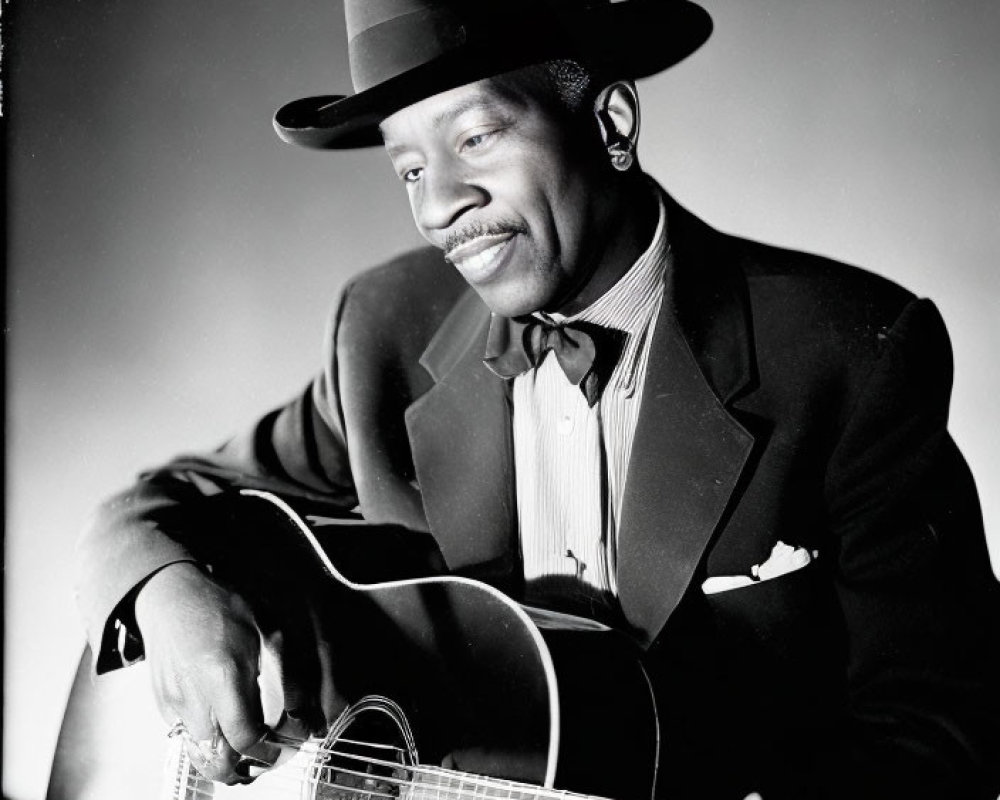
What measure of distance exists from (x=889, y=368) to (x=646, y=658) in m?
0.53

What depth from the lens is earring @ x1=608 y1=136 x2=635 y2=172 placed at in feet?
4.61

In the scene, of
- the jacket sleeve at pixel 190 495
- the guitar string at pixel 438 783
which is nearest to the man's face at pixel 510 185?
the jacket sleeve at pixel 190 495

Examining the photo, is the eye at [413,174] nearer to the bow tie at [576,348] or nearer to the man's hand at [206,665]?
the bow tie at [576,348]

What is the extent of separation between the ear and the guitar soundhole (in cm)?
88

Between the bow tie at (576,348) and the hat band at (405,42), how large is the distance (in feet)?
1.37

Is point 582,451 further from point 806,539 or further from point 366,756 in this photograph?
point 366,756

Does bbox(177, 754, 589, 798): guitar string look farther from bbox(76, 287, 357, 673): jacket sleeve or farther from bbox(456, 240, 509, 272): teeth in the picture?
bbox(456, 240, 509, 272): teeth

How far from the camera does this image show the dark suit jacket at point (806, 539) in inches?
49.8

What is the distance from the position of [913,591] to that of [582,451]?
1.66ft

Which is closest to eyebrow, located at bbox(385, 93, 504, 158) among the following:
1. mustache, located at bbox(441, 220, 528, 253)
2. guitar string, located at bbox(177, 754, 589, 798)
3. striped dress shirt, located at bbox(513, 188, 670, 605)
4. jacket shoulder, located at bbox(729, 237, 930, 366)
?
mustache, located at bbox(441, 220, 528, 253)

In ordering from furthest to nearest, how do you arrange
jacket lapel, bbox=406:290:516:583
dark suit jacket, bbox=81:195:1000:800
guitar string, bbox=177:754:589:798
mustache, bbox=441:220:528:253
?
jacket lapel, bbox=406:290:516:583, mustache, bbox=441:220:528:253, dark suit jacket, bbox=81:195:1000:800, guitar string, bbox=177:754:589:798

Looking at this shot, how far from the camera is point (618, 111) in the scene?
140 cm

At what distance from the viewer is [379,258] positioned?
175cm

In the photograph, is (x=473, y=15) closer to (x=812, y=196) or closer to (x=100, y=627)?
(x=812, y=196)
